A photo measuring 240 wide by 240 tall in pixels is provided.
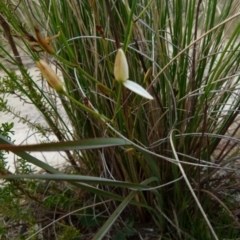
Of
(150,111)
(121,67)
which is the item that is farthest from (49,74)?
(150,111)

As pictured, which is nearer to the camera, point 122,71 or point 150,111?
point 122,71

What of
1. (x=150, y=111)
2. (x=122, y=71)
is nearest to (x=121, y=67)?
(x=122, y=71)

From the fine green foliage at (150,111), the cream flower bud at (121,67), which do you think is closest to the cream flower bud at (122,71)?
the cream flower bud at (121,67)

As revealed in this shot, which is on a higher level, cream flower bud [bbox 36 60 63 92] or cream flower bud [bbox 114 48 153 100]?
cream flower bud [bbox 114 48 153 100]

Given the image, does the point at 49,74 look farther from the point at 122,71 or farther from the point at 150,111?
the point at 150,111

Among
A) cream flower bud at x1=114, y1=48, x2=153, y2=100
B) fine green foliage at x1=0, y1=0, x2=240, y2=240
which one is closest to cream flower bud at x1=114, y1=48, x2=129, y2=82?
cream flower bud at x1=114, y1=48, x2=153, y2=100

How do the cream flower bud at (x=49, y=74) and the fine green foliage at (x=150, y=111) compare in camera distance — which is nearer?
the cream flower bud at (x=49, y=74)

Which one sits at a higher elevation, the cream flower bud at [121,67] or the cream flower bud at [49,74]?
the cream flower bud at [121,67]

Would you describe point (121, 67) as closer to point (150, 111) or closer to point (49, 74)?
point (49, 74)

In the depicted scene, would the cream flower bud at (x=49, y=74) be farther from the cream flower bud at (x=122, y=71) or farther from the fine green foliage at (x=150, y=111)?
the fine green foliage at (x=150, y=111)

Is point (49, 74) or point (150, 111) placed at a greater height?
point (150, 111)

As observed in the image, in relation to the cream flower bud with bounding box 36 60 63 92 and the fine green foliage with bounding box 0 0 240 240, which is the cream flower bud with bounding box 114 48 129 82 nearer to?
the cream flower bud with bounding box 36 60 63 92

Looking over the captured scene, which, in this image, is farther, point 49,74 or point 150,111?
point 150,111
